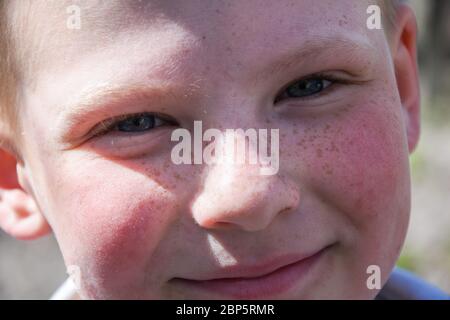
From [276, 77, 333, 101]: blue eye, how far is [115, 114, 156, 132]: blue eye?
0.55 feet

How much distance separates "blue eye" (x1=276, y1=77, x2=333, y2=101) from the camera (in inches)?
37.9

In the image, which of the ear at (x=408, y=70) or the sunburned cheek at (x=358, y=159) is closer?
the sunburned cheek at (x=358, y=159)

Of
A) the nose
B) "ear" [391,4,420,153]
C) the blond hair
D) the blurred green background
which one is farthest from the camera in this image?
the blurred green background

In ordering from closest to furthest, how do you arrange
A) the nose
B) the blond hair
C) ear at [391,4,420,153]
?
the nose → the blond hair → ear at [391,4,420,153]

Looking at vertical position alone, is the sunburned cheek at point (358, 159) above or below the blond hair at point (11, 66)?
below

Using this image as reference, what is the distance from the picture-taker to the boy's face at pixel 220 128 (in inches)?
35.5

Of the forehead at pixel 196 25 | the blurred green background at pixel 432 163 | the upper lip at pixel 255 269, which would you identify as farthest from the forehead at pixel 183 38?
the blurred green background at pixel 432 163

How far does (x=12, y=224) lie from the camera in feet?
4.17

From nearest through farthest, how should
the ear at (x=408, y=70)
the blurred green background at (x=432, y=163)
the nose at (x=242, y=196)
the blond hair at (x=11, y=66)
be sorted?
the nose at (x=242, y=196) < the blond hair at (x=11, y=66) < the ear at (x=408, y=70) < the blurred green background at (x=432, y=163)

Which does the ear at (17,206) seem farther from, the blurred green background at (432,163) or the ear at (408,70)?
the blurred green background at (432,163)

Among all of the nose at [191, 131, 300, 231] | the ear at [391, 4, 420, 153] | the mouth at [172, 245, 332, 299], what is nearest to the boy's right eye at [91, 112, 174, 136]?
the nose at [191, 131, 300, 231]

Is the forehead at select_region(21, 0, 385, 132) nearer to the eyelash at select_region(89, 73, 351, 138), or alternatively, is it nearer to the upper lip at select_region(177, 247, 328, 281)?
the eyelash at select_region(89, 73, 351, 138)

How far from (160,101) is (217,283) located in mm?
251

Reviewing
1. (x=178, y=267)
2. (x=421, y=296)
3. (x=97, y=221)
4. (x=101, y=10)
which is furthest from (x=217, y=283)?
(x=421, y=296)
